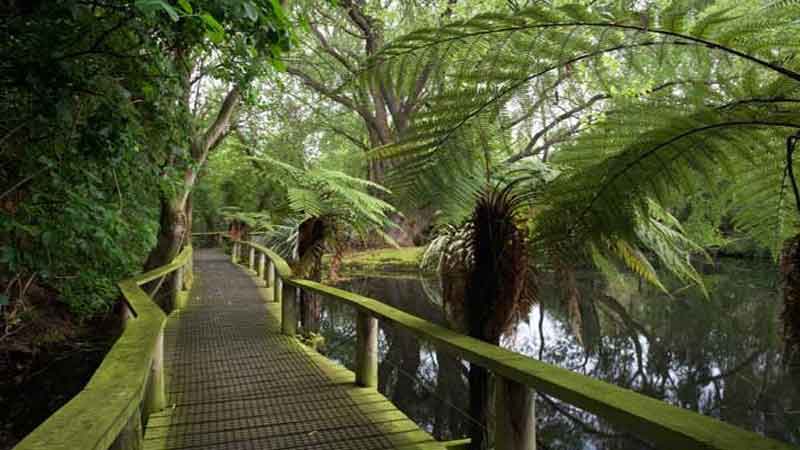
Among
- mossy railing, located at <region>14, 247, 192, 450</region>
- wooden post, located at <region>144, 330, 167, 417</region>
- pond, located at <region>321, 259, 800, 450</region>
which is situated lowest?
pond, located at <region>321, 259, 800, 450</region>

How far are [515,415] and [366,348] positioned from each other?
1.50 metres

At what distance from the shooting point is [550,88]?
63.6 inches

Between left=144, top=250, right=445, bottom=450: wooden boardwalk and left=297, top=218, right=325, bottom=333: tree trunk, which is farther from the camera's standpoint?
left=297, top=218, right=325, bottom=333: tree trunk

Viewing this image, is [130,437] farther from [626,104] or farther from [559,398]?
[626,104]

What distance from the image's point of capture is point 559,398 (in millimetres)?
1351

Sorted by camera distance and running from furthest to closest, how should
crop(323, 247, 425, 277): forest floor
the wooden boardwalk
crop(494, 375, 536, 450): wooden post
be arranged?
crop(323, 247, 425, 277): forest floor < the wooden boardwalk < crop(494, 375, 536, 450): wooden post

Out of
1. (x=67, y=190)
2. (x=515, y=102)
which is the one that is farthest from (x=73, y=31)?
(x=515, y=102)

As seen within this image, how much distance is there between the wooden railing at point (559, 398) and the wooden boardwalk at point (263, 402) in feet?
1.43

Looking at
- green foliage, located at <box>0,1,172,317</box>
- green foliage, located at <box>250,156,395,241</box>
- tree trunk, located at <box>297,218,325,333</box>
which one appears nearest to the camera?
green foliage, located at <box>0,1,172,317</box>

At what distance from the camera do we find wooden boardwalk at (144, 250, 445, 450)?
2.35 m

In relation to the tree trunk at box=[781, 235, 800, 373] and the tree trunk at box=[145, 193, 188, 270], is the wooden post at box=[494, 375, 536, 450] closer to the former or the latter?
the tree trunk at box=[781, 235, 800, 373]

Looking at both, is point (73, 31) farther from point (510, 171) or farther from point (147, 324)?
point (510, 171)

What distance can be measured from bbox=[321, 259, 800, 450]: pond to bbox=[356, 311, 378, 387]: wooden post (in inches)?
9.6

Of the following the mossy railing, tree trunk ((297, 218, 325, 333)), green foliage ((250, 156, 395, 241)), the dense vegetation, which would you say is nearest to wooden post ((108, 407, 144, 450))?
→ the mossy railing
